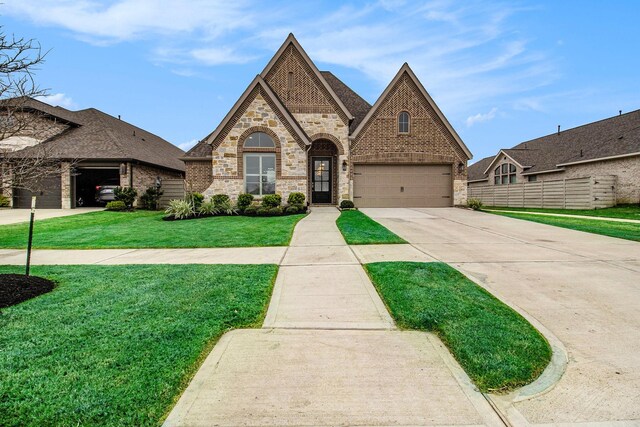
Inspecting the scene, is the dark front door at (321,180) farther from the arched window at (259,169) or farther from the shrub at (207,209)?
the shrub at (207,209)

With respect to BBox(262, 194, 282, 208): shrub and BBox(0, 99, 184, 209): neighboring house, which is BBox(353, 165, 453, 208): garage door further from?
BBox(0, 99, 184, 209): neighboring house

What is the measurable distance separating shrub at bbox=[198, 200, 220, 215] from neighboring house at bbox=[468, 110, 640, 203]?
80.5 ft

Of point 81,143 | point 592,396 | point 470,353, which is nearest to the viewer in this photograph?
point 592,396

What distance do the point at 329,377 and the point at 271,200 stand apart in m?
13.5

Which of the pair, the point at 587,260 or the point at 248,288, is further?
the point at 587,260

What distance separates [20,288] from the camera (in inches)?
192

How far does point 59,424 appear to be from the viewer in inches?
86.4

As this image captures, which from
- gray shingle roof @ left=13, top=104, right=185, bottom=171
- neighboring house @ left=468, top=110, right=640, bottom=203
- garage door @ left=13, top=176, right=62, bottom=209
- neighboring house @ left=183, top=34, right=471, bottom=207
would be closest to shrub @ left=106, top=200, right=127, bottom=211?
gray shingle roof @ left=13, top=104, right=185, bottom=171

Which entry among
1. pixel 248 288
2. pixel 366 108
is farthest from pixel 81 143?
pixel 248 288

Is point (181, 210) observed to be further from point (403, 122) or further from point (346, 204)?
point (403, 122)

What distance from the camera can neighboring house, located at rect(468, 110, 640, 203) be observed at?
2192 centimetres

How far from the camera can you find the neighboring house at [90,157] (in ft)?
66.6

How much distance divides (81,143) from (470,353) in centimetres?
2506

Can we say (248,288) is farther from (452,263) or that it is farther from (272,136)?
(272,136)
